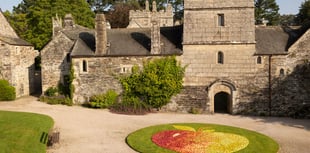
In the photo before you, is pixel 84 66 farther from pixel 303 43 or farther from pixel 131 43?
pixel 303 43

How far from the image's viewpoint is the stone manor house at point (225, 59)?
22797 millimetres

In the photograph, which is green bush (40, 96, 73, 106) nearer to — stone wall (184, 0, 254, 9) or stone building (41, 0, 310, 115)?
stone building (41, 0, 310, 115)

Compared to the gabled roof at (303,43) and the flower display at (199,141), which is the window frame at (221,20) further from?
the flower display at (199,141)

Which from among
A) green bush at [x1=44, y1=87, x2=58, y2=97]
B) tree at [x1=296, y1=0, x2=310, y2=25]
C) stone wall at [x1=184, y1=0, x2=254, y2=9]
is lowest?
green bush at [x1=44, y1=87, x2=58, y2=97]

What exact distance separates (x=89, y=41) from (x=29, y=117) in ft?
32.6

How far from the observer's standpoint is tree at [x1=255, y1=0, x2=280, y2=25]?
6156 cm

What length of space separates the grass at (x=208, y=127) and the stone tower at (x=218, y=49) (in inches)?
198

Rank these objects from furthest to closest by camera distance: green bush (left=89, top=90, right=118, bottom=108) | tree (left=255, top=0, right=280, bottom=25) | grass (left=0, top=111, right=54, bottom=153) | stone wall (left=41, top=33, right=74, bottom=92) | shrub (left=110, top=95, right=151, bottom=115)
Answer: tree (left=255, top=0, right=280, bottom=25)
stone wall (left=41, top=33, right=74, bottom=92)
green bush (left=89, top=90, right=118, bottom=108)
shrub (left=110, top=95, right=151, bottom=115)
grass (left=0, top=111, right=54, bottom=153)

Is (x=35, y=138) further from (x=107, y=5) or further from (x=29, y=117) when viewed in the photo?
(x=107, y=5)

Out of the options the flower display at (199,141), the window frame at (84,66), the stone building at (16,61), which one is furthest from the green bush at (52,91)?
the flower display at (199,141)

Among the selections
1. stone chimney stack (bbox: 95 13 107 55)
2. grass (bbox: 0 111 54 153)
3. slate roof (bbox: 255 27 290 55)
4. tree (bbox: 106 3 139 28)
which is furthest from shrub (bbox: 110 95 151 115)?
tree (bbox: 106 3 139 28)

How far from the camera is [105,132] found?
57.1ft

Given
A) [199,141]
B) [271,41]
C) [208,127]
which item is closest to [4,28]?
[208,127]

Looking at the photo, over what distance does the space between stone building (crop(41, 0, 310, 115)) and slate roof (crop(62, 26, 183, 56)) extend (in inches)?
4.9
